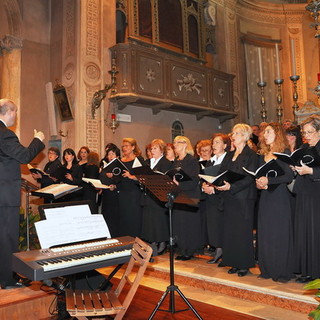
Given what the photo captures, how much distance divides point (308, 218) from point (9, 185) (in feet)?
9.68

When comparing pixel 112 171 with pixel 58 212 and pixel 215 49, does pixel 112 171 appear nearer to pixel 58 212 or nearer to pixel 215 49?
pixel 58 212

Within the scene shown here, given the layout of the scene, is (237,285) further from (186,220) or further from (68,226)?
(68,226)

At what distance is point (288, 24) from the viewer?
1414 centimetres

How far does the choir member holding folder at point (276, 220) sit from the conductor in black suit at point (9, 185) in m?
2.32

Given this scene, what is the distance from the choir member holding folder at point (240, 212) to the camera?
424 centimetres

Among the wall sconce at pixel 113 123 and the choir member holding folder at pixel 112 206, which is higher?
the wall sconce at pixel 113 123

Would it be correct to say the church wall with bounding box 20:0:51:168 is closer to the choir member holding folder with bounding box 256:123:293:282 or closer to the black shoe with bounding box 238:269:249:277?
the black shoe with bounding box 238:269:249:277

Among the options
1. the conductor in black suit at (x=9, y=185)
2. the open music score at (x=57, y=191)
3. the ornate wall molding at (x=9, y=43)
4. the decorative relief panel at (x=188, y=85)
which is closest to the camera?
the conductor in black suit at (x=9, y=185)

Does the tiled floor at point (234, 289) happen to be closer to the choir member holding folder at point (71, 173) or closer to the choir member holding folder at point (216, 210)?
the choir member holding folder at point (216, 210)

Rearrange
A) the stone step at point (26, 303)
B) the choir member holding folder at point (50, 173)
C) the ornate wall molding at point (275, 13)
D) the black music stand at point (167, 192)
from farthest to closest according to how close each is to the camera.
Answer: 1. the ornate wall molding at point (275, 13)
2. the choir member holding folder at point (50, 173)
3. the black music stand at point (167, 192)
4. the stone step at point (26, 303)

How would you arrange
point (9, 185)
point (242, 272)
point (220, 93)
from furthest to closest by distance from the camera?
point (220, 93) < point (242, 272) < point (9, 185)

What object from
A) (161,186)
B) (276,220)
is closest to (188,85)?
(276,220)

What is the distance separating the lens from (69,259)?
102 inches

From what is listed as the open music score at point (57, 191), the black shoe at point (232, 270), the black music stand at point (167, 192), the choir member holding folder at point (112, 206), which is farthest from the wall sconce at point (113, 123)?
the black music stand at point (167, 192)
